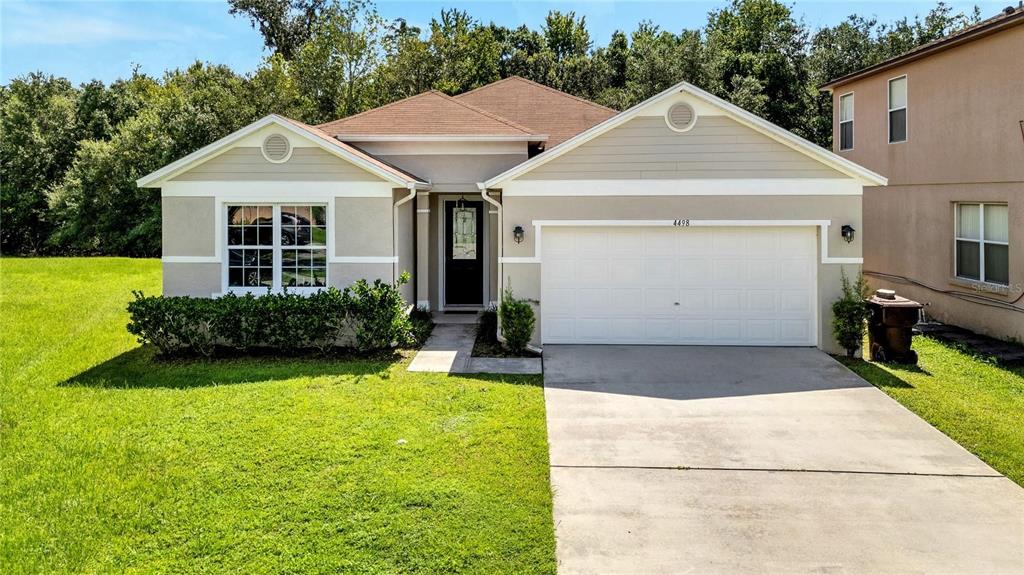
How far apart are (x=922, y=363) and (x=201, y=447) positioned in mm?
10831

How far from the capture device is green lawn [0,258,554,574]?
5.20 metres

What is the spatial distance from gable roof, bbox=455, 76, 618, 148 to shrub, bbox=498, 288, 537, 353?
235 inches

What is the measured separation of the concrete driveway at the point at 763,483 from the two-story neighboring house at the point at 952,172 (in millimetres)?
5116

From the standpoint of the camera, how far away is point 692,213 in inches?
478

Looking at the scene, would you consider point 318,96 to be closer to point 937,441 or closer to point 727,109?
point 727,109

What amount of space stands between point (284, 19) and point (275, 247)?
33.5 meters

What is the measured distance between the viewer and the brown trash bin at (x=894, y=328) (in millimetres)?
11383

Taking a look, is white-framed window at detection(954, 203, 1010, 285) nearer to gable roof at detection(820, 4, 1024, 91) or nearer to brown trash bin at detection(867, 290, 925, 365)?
brown trash bin at detection(867, 290, 925, 365)

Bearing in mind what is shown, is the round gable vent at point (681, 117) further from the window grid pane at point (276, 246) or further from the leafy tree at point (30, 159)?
the leafy tree at point (30, 159)

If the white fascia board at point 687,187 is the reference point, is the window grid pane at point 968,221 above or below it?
below

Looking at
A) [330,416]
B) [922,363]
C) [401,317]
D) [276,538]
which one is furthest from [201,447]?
[922,363]

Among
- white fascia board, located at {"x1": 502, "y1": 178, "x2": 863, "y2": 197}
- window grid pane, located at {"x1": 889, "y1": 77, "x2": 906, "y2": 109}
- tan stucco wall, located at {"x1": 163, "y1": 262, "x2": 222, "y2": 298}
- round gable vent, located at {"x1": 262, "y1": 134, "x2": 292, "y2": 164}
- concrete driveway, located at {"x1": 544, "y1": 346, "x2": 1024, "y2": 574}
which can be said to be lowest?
concrete driveway, located at {"x1": 544, "y1": 346, "x2": 1024, "y2": 574}

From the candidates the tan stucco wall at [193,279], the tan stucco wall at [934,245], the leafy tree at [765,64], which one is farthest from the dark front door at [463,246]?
the leafy tree at [765,64]

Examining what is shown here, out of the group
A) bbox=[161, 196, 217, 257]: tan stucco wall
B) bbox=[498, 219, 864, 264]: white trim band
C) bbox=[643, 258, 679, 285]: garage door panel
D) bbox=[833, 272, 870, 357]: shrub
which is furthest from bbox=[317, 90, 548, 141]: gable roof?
bbox=[833, 272, 870, 357]: shrub
